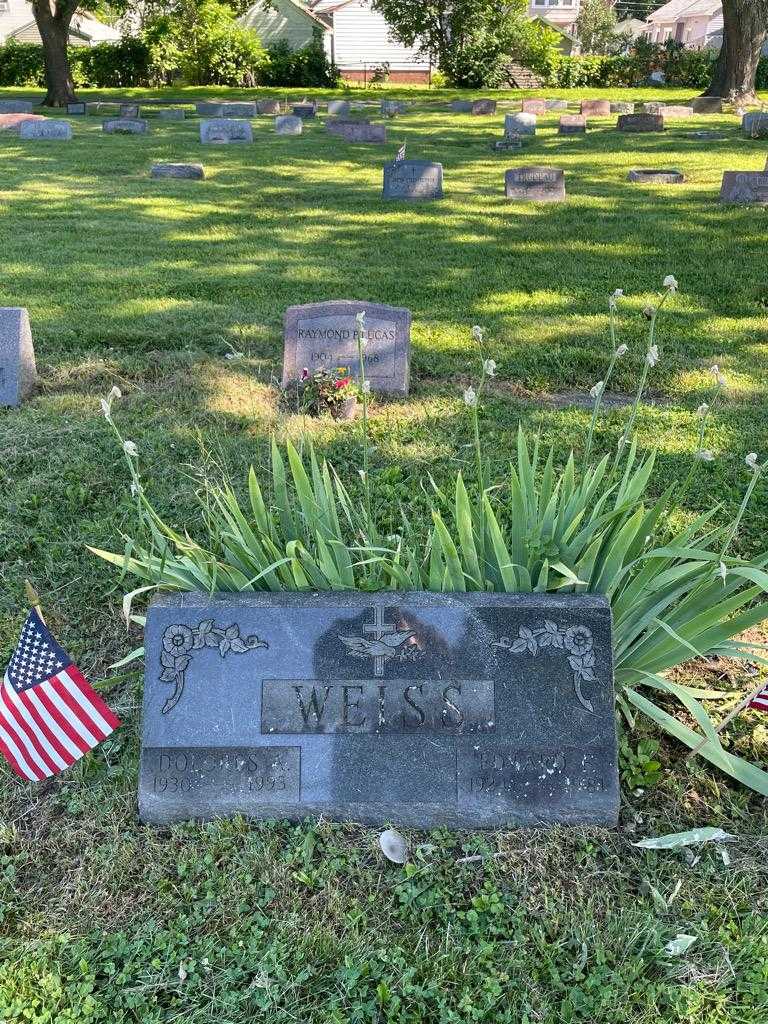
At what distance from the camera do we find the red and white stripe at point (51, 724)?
2750 millimetres

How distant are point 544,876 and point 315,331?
4177mm

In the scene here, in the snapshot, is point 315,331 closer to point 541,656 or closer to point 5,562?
point 5,562

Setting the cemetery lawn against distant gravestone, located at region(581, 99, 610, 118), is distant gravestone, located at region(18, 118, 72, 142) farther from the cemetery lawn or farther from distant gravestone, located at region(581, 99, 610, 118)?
distant gravestone, located at region(581, 99, 610, 118)

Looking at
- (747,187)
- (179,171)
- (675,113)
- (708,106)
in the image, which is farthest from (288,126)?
(747,187)

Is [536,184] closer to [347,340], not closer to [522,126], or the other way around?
[347,340]

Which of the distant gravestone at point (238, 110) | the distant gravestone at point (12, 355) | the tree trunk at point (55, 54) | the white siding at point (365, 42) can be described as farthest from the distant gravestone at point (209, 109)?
the white siding at point (365, 42)

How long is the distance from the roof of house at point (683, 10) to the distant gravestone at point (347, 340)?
203ft

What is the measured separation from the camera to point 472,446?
500 centimetres

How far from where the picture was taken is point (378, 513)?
4.28 metres

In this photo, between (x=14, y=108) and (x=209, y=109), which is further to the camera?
(x=209, y=109)

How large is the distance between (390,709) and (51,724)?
109 centimetres

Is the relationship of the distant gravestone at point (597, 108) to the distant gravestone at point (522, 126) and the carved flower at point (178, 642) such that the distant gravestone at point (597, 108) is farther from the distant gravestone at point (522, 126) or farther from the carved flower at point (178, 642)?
the carved flower at point (178, 642)

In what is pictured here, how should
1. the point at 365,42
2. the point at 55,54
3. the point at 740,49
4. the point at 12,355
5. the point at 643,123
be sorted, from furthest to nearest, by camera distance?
the point at 365,42
the point at 55,54
the point at 740,49
the point at 643,123
the point at 12,355

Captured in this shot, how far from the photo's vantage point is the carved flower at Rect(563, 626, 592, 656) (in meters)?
2.58
